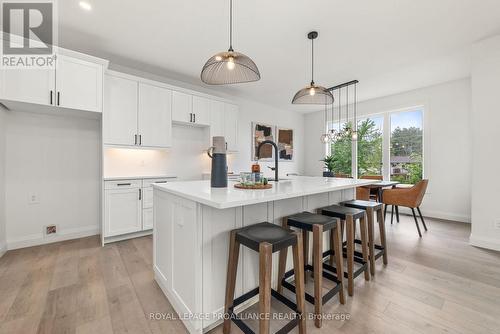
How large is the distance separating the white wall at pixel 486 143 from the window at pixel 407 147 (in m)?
1.78

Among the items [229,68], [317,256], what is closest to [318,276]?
[317,256]

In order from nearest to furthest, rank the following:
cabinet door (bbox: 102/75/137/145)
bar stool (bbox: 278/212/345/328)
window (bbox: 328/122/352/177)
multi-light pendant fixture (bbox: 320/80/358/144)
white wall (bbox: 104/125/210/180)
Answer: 1. bar stool (bbox: 278/212/345/328)
2. cabinet door (bbox: 102/75/137/145)
3. white wall (bbox: 104/125/210/180)
4. multi-light pendant fixture (bbox: 320/80/358/144)
5. window (bbox: 328/122/352/177)

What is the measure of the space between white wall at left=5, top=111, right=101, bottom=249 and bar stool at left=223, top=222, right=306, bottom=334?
2992 mm

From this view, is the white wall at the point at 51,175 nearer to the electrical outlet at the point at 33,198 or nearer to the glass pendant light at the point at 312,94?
the electrical outlet at the point at 33,198

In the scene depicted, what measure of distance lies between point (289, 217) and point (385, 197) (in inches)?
106

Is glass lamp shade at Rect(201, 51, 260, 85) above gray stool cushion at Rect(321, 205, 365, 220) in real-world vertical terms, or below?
above

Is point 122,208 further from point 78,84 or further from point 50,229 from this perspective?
point 78,84

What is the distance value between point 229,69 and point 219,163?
796 millimetres

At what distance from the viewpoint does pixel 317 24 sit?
2.44 metres

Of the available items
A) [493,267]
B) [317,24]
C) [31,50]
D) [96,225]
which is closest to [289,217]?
[317,24]

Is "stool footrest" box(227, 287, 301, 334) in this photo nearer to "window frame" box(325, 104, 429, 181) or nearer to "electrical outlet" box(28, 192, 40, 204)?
"electrical outlet" box(28, 192, 40, 204)

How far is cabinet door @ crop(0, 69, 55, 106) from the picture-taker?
2309 mm

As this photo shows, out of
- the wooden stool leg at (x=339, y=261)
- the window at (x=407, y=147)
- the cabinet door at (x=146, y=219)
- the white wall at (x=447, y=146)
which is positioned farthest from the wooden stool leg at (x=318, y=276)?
the window at (x=407, y=147)

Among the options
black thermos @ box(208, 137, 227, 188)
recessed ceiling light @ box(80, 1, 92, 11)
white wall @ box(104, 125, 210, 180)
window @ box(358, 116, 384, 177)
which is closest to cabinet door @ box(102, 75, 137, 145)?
white wall @ box(104, 125, 210, 180)
